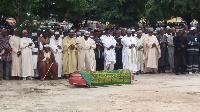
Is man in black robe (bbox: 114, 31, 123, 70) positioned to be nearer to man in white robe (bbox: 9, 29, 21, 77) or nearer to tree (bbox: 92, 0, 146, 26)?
man in white robe (bbox: 9, 29, 21, 77)

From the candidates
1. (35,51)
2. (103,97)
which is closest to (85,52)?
(35,51)

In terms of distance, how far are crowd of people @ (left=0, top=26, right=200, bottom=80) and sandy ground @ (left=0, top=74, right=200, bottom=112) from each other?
0.71 metres

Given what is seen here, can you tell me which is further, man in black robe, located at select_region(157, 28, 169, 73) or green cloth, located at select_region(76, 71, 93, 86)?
man in black robe, located at select_region(157, 28, 169, 73)

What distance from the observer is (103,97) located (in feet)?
33.8

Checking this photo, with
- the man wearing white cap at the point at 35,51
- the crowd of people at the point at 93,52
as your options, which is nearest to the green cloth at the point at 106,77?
the crowd of people at the point at 93,52

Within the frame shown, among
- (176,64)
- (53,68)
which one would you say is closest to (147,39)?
(176,64)

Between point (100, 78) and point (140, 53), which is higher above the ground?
point (140, 53)

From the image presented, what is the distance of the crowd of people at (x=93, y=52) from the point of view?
44.2 ft

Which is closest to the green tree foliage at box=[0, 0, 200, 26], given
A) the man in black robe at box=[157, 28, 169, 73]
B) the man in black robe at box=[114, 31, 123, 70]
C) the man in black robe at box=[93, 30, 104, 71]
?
the man in black robe at box=[93, 30, 104, 71]

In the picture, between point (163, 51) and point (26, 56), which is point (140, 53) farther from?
point (26, 56)

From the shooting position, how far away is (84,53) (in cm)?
1423

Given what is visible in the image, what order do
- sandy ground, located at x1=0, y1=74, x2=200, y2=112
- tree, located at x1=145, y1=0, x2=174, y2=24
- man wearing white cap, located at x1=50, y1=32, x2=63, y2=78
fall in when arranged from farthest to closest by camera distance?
tree, located at x1=145, y1=0, x2=174, y2=24, man wearing white cap, located at x1=50, y1=32, x2=63, y2=78, sandy ground, located at x1=0, y1=74, x2=200, y2=112

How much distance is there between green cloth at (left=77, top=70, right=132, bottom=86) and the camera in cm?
1180

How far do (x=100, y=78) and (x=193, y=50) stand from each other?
498 centimetres
